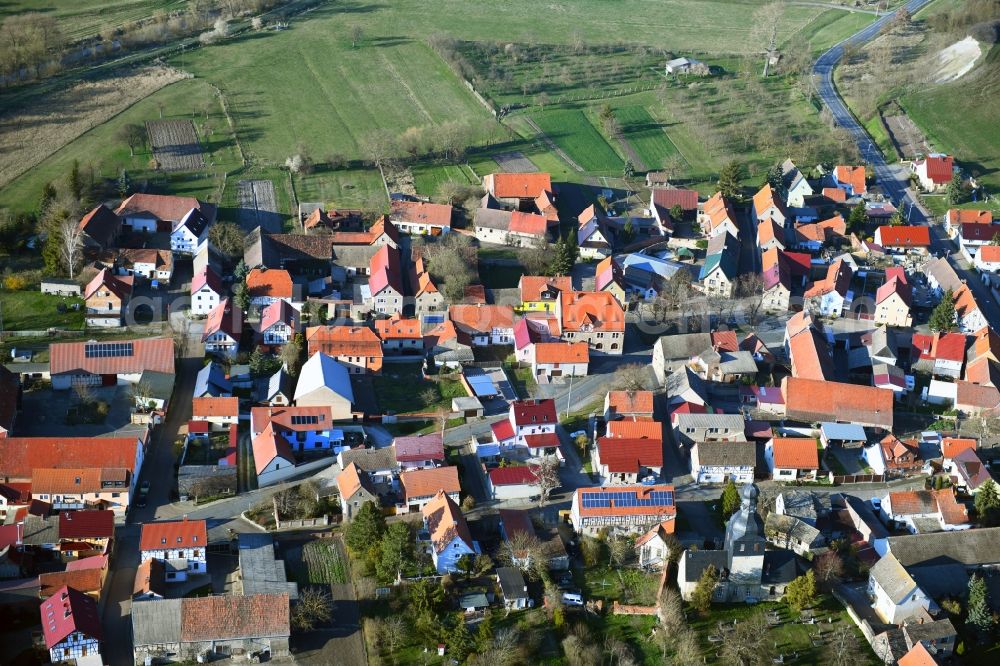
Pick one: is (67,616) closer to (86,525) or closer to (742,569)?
(86,525)

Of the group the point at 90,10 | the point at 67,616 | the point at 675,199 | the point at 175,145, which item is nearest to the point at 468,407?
the point at 67,616

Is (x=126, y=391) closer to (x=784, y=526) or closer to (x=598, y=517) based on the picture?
(x=598, y=517)

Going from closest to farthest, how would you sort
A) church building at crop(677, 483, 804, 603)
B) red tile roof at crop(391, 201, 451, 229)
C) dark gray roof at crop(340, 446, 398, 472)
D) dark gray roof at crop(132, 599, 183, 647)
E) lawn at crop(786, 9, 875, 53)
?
dark gray roof at crop(132, 599, 183, 647) → church building at crop(677, 483, 804, 603) → dark gray roof at crop(340, 446, 398, 472) → red tile roof at crop(391, 201, 451, 229) → lawn at crop(786, 9, 875, 53)

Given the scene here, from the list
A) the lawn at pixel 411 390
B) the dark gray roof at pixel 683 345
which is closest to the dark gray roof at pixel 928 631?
the dark gray roof at pixel 683 345

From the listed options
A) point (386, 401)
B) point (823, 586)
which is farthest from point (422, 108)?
point (823, 586)

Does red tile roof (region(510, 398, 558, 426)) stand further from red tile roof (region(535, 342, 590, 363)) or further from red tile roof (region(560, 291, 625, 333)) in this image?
red tile roof (region(560, 291, 625, 333))

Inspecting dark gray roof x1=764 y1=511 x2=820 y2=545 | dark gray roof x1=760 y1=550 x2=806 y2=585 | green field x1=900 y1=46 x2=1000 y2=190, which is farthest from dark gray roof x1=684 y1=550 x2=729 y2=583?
green field x1=900 y1=46 x2=1000 y2=190
